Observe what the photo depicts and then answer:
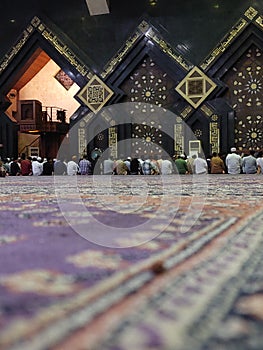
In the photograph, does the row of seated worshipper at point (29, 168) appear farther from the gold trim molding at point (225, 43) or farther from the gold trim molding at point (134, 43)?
the gold trim molding at point (225, 43)

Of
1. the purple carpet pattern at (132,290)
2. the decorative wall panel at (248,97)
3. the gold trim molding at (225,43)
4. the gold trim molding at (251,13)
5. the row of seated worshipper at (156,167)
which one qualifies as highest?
the gold trim molding at (251,13)

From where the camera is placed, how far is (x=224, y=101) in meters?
9.33

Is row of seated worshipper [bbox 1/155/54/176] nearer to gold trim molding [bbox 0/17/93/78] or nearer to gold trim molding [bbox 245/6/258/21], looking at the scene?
gold trim molding [bbox 0/17/93/78]

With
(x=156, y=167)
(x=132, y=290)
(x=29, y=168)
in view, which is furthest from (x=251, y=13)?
(x=132, y=290)

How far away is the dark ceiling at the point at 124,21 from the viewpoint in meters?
9.48

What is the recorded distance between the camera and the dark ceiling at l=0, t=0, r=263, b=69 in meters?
9.48

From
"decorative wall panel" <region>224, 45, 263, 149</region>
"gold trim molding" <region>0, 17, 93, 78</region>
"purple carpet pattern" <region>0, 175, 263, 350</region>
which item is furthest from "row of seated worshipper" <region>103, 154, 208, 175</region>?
"purple carpet pattern" <region>0, 175, 263, 350</region>

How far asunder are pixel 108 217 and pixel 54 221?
138 millimetres

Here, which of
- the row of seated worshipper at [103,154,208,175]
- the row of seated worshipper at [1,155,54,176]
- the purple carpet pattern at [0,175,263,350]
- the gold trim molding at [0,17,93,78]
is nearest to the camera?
the purple carpet pattern at [0,175,263,350]

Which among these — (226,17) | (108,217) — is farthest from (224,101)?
(108,217)

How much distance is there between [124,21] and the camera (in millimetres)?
10164

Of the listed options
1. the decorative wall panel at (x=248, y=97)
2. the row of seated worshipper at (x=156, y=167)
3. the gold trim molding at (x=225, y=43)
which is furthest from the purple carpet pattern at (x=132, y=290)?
the gold trim molding at (x=225, y=43)

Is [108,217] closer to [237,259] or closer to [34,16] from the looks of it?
[237,259]

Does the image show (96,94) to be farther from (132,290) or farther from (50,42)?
(132,290)
